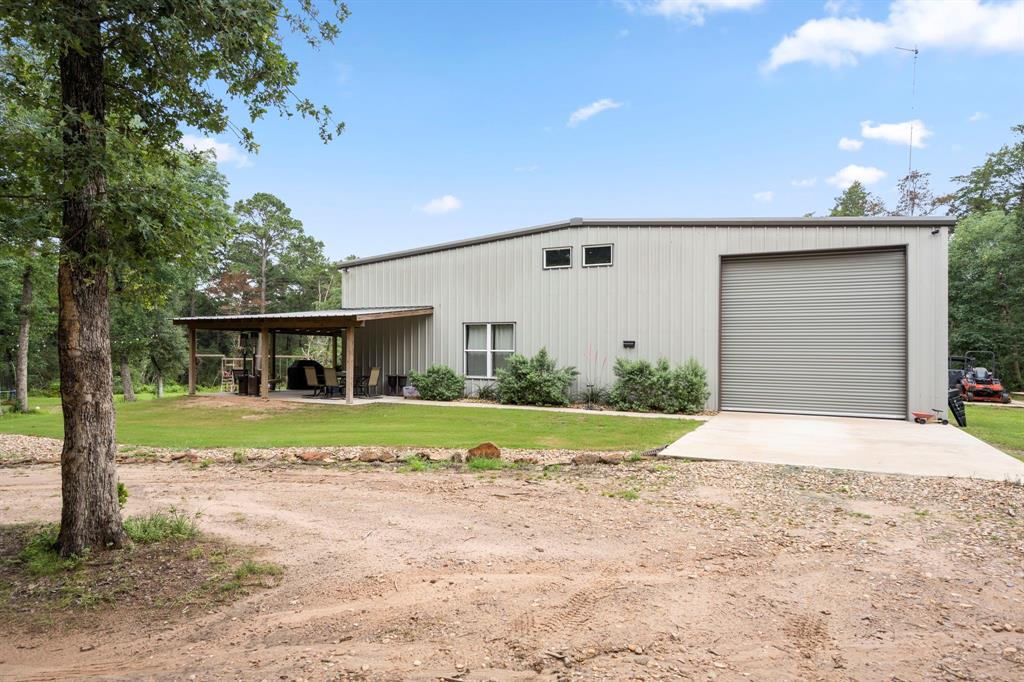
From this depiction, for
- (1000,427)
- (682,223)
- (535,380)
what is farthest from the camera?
(535,380)

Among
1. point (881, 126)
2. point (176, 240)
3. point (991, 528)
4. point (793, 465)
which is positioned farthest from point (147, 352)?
point (881, 126)

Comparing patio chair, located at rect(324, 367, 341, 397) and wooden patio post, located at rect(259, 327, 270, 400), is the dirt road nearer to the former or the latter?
wooden patio post, located at rect(259, 327, 270, 400)

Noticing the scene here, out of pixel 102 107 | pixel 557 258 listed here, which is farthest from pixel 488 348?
pixel 102 107

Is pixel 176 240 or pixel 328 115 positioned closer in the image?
pixel 176 240

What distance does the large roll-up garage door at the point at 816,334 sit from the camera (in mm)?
12148

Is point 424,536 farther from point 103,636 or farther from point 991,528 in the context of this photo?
point 991,528

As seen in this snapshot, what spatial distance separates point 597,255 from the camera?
1509cm

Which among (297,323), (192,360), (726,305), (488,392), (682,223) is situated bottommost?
(488,392)

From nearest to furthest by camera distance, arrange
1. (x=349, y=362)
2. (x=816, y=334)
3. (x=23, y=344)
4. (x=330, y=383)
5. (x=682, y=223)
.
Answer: (x=816, y=334), (x=682, y=223), (x=349, y=362), (x=330, y=383), (x=23, y=344)

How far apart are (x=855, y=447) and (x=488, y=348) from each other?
33.6 ft

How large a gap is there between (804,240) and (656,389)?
191 inches

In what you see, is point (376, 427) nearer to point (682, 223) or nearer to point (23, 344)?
point (682, 223)

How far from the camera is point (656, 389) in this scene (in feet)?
43.7

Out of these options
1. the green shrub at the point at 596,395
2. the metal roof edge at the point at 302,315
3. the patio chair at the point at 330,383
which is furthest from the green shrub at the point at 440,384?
the green shrub at the point at 596,395
